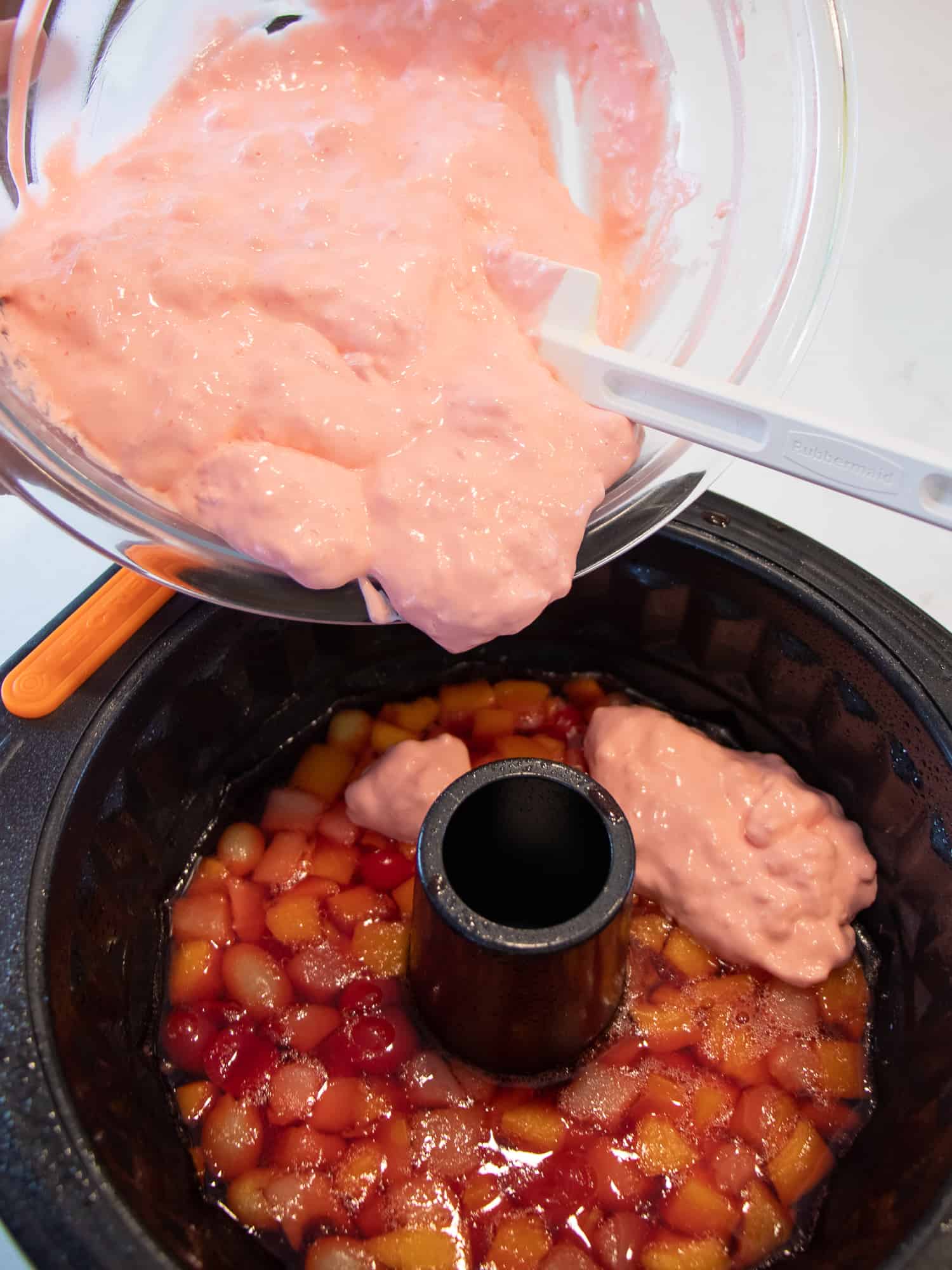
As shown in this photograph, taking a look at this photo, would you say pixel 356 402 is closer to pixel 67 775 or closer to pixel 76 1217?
pixel 67 775

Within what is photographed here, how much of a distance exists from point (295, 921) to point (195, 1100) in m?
0.19

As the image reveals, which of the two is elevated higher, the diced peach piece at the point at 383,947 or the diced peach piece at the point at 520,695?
the diced peach piece at the point at 520,695

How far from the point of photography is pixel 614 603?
46.4 inches

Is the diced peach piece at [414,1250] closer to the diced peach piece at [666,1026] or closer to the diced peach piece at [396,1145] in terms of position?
the diced peach piece at [396,1145]

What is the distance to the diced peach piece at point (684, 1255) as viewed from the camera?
2.71 ft

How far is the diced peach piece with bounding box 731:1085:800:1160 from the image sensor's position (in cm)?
90

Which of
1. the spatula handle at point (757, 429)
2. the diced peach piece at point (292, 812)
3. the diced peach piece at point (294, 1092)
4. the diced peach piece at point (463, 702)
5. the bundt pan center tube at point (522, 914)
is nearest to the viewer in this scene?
the spatula handle at point (757, 429)

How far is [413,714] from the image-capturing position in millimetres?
→ 1200

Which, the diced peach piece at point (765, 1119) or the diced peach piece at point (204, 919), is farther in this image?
the diced peach piece at point (204, 919)

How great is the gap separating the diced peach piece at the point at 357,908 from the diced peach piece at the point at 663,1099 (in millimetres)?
303

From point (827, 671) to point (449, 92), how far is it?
0.69m

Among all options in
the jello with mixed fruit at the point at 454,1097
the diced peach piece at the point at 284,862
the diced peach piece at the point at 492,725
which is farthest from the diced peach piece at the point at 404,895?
the diced peach piece at the point at 492,725

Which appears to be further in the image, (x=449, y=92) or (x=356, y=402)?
(x=449, y=92)

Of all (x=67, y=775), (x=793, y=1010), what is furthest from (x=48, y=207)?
(x=793, y=1010)
